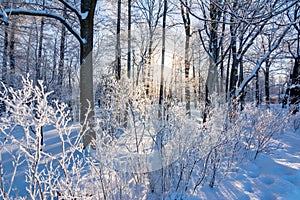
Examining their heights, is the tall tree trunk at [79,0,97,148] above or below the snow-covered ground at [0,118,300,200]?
above

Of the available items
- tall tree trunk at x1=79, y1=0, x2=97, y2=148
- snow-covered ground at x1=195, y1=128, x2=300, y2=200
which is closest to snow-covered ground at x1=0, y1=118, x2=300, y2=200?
snow-covered ground at x1=195, y1=128, x2=300, y2=200

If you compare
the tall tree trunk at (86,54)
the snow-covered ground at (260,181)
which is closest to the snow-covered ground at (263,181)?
the snow-covered ground at (260,181)

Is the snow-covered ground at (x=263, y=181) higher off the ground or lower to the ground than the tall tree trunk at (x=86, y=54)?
lower

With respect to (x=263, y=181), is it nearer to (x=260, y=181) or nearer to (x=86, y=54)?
(x=260, y=181)

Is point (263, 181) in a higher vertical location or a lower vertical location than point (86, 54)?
lower

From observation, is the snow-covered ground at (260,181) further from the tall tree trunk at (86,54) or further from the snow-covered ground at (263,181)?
the tall tree trunk at (86,54)

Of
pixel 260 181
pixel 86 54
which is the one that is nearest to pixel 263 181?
pixel 260 181

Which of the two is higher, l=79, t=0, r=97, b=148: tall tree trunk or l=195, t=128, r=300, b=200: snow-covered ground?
l=79, t=0, r=97, b=148: tall tree trunk

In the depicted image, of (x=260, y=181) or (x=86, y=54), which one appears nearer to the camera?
(x=260, y=181)

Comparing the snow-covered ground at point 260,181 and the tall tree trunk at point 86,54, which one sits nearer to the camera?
the snow-covered ground at point 260,181

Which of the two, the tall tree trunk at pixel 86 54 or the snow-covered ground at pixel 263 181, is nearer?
the snow-covered ground at pixel 263 181

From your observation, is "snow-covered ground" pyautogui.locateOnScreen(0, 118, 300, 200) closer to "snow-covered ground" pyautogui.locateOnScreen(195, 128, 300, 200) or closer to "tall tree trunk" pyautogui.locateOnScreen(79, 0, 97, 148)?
"snow-covered ground" pyautogui.locateOnScreen(195, 128, 300, 200)

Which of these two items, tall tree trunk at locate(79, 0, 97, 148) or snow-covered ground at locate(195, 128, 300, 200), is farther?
tall tree trunk at locate(79, 0, 97, 148)

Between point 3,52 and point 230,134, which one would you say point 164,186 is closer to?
point 230,134
